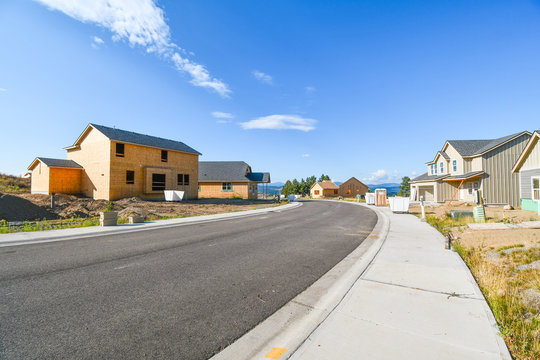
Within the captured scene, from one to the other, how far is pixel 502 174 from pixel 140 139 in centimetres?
→ 3558

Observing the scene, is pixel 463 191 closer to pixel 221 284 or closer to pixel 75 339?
pixel 221 284

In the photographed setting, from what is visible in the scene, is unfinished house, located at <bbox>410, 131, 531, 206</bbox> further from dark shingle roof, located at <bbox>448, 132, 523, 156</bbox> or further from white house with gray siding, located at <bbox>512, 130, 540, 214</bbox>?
white house with gray siding, located at <bbox>512, 130, 540, 214</bbox>

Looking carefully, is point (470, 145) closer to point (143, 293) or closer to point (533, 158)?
point (533, 158)

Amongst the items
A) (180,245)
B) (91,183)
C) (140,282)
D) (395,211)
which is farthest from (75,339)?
(91,183)

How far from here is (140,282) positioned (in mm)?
4500

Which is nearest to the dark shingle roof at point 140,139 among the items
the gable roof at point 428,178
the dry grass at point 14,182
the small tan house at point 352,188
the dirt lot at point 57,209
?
the dirt lot at point 57,209

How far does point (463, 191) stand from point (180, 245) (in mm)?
30035

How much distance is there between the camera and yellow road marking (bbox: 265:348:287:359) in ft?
8.05

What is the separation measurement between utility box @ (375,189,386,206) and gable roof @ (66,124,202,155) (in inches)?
883

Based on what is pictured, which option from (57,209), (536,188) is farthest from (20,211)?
(536,188)

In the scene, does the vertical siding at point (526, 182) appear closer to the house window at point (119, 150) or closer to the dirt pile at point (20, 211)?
the dirt pile at point (20, 211)

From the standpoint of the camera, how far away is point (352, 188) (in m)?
61.9

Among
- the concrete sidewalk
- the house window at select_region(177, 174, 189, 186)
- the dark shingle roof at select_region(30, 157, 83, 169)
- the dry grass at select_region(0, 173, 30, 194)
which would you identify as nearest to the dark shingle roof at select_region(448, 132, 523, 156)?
the concrete sidewalk

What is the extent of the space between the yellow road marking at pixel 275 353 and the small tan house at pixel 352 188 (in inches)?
2417
